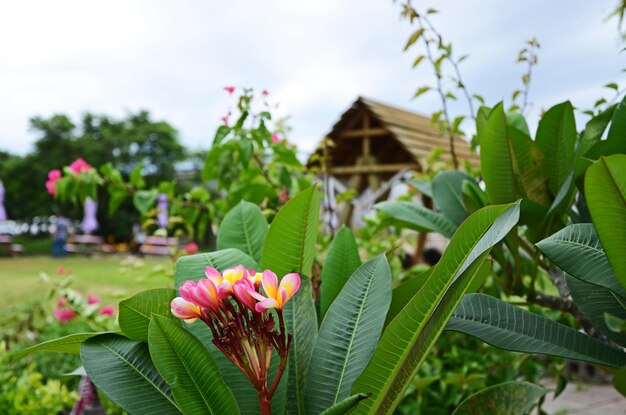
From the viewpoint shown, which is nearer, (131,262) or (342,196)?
(342,196)

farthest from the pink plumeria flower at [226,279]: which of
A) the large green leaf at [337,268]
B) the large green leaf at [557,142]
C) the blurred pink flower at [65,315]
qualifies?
the blurred pink flower at [65,315]

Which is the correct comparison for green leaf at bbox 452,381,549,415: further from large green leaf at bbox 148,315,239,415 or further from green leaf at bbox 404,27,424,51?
green leaf at bbox 404,27,424,51

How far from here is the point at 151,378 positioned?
0.67 meters

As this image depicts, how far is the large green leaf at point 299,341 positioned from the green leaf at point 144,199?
160 centimetres

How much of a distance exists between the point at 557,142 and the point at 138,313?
747 millimetres

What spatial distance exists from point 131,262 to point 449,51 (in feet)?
5.20

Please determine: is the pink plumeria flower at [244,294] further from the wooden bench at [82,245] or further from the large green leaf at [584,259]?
the wooden bench at [82,245]

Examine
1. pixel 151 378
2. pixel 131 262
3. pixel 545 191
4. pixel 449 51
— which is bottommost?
pixel 131 262

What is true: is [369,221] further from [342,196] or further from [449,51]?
[449,51]

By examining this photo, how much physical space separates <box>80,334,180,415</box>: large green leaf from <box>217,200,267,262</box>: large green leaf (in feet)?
0.78

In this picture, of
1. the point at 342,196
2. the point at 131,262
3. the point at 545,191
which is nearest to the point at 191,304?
the point at 545,191

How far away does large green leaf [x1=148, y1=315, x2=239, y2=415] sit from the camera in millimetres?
606

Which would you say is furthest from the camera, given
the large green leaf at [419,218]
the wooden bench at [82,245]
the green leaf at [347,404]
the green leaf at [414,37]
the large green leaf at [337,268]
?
the wooden bench at [82,245]

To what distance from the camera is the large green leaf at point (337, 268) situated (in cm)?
83
